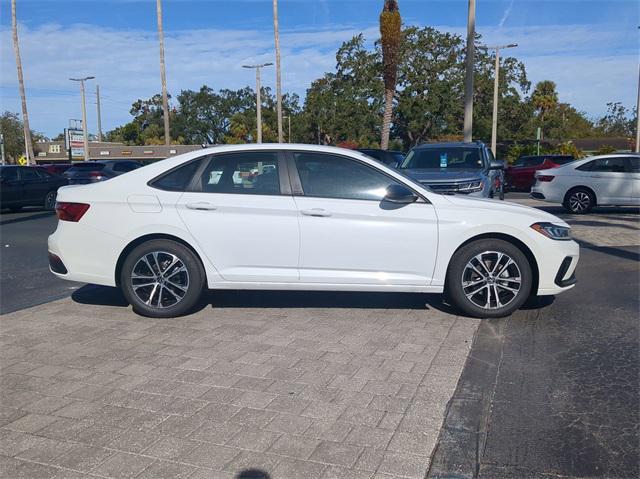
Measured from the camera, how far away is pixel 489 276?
5.80 meters

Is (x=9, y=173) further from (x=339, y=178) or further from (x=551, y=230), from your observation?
(x=551, y=230)

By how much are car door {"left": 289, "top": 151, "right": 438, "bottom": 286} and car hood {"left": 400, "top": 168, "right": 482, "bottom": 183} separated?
4.38 metres

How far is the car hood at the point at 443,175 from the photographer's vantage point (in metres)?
10.1

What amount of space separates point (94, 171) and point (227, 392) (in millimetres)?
21098

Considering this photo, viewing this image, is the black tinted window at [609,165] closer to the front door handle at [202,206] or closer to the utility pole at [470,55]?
the utility pole at [470,55]

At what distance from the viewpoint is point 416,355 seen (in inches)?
190

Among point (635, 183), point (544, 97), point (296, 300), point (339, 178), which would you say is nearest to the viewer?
point (339, 178)

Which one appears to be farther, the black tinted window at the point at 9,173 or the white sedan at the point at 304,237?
the black tinted window at the point at 9,173

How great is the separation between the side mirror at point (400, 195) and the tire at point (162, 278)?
6.35ft

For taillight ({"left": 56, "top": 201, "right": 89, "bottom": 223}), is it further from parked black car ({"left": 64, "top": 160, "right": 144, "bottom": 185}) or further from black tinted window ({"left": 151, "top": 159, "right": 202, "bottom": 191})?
parked black car ({"left": 64, "top": 160, "right": 144, "bottom": 185})

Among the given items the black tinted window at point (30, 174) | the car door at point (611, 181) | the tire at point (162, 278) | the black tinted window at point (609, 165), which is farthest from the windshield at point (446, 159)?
the black tinted window at point (30, 174)

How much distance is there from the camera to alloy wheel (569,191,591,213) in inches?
588

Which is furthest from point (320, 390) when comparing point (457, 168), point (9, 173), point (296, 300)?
point (9, 173)

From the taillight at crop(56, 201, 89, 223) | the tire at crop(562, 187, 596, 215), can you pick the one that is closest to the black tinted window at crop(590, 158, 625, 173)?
the tire at crop(562, 187, 596, 215)
